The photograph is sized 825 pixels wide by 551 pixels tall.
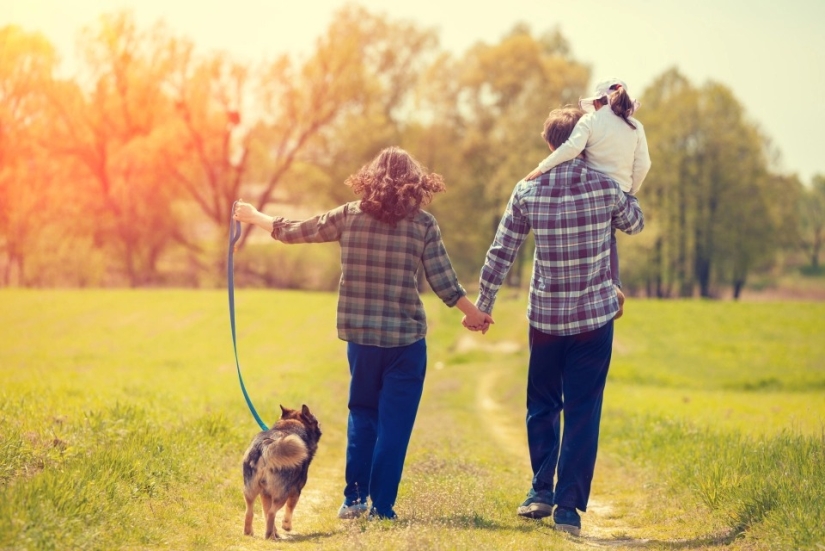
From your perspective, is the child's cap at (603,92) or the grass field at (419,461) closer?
the grass field at (419,461)

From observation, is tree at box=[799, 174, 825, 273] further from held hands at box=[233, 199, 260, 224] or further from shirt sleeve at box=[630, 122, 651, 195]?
held hands at box=[233, 199, 260, 224]

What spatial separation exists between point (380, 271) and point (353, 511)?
1707mm

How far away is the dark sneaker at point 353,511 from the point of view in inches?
252

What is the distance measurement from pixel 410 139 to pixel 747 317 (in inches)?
890

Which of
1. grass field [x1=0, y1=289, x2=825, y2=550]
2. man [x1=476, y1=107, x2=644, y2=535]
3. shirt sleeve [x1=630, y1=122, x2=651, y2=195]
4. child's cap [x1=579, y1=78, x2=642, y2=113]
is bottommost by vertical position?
grass field [x1=0, y1=289, x2=825, y2=550]

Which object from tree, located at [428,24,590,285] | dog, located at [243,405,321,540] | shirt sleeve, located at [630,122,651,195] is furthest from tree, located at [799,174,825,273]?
dog, located at [243,405,321,540]

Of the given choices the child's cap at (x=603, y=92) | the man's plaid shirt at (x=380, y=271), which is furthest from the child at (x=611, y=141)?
the man's plaid shirt at (x=380, y=271)

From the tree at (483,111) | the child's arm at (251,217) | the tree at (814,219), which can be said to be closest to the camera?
the child's arm at (251,217)

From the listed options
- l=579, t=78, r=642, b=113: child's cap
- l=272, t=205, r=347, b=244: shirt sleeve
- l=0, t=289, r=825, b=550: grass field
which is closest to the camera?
l=0, t=289, r=825, b=550: grass field

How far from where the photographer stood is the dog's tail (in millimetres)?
5922

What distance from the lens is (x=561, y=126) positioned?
260 inches

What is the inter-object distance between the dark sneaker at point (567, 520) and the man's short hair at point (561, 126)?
8.59 feet

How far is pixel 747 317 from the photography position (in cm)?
3553

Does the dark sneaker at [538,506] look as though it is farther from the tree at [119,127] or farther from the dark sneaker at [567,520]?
the tree at [119,127]
